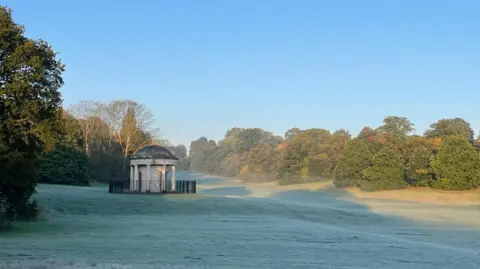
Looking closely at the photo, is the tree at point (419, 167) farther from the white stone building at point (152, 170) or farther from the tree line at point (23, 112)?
the tree line at point (23, 112)

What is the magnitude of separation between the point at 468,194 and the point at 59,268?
59077 millimetres

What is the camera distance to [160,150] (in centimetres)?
4872

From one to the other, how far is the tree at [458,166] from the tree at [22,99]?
55760mm

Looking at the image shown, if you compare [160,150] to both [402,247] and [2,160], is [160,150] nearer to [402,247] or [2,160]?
[2,160]

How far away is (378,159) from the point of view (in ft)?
232

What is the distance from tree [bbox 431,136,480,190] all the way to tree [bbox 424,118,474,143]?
24939mm

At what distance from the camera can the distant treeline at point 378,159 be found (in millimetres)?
66188

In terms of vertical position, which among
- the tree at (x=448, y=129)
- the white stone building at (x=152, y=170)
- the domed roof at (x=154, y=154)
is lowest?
the white stone building at (x=152, y=170)

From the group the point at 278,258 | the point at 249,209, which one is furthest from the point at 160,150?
the point at 278,258

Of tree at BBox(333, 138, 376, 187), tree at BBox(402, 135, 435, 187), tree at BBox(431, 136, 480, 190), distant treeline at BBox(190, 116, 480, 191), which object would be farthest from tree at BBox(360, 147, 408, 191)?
tree at BBox(431, 136, 480, 190)

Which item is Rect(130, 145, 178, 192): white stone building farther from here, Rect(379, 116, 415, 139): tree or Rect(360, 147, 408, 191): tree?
Rect(379, 116, 415, 139): tree

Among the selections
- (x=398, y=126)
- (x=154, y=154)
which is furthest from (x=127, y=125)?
(x=398, y=126)

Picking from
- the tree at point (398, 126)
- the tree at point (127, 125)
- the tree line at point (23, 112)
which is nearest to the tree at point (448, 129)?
the tree at point (398, 126)

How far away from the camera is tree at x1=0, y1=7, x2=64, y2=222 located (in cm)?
2023
